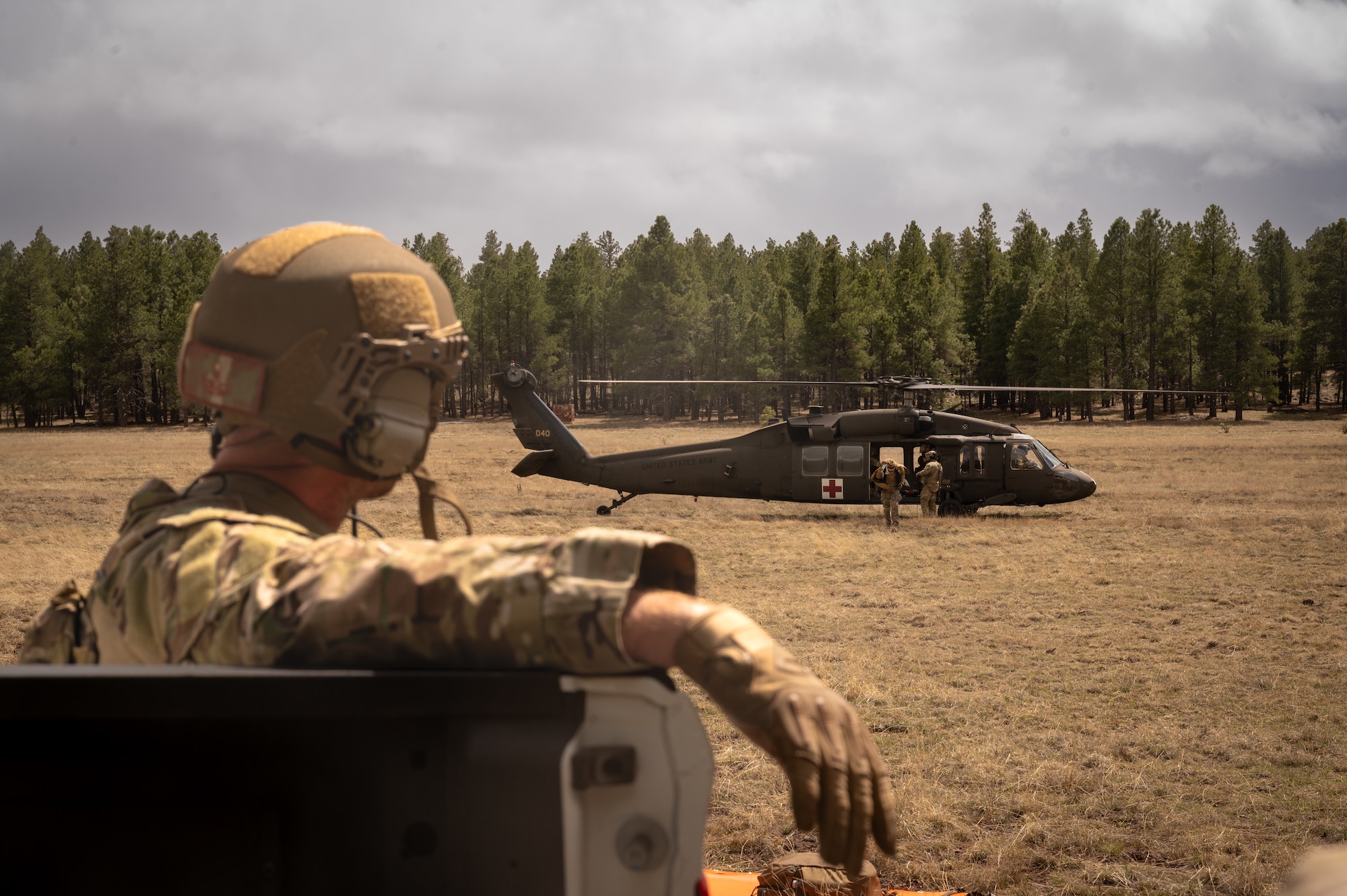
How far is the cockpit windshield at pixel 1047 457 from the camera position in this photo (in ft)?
54.4

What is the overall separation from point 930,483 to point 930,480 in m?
0.05

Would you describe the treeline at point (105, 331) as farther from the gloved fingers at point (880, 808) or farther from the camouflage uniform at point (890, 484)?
the gloved fingers at point (880, 808)

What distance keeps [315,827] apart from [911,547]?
1330 cm

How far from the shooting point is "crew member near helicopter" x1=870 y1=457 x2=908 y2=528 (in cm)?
1582

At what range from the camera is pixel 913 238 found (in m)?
61.1

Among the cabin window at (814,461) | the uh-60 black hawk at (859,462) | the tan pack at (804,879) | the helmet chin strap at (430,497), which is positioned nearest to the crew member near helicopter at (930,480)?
the uh-60 black hawk at (859,462)

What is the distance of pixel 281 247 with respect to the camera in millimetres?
1697

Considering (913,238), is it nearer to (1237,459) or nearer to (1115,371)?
(1115,371)

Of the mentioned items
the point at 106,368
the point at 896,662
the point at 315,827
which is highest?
the point at 106,368

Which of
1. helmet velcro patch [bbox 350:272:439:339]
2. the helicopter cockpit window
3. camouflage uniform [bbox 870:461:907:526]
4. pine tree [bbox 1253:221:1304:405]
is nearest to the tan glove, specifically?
helmet velcro patch [bbox 350:272:439:339]

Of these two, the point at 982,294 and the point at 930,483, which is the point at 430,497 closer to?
the point at 930,483

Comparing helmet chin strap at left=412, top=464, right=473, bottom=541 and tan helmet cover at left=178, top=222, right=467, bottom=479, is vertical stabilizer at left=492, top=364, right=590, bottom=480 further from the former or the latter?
tan helmet cover at left=178, top=222, right=467, bottom=479

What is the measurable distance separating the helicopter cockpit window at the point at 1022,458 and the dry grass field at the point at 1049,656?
3.27 ft

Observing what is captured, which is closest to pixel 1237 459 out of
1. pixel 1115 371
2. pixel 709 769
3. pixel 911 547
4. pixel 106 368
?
pixel 911 547
